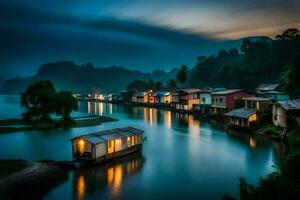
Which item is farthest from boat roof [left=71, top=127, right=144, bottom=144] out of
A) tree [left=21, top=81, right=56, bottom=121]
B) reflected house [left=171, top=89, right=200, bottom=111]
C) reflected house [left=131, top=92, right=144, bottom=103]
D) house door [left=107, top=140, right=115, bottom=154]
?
reflected house [left=131, top=92, right=144, bottom=103]

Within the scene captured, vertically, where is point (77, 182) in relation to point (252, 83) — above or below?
below

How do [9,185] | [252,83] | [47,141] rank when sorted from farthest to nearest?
[252,83] → [47,141] → [9,185]

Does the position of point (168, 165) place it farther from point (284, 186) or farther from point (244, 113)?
point (244, 113)

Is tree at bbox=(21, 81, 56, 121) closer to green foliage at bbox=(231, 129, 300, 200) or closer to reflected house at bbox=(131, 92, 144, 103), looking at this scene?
green foliage at bbox=(231, 129, 300, 200)

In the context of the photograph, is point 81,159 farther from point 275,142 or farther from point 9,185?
point 275,142

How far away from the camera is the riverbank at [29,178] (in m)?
21.3

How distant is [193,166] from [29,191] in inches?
642

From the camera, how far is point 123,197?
72.5 feet

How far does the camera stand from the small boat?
1158 inches

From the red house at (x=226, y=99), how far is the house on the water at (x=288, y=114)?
21.3 metres

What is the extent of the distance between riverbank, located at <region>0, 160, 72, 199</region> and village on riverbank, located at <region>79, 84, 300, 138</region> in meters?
29.8

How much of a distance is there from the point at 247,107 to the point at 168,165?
2982 cm

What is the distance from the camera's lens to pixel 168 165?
102 feet

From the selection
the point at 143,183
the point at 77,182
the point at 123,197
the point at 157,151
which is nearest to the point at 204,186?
the point at 143,183
